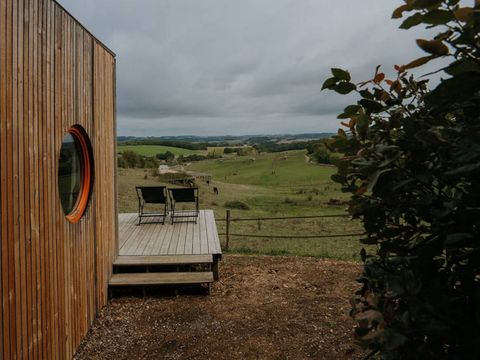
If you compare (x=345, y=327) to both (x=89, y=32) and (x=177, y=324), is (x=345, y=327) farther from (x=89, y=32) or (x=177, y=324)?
(x=89, y=32)

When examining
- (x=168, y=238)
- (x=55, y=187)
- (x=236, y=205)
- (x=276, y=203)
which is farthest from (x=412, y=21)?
(x=276, y=203)

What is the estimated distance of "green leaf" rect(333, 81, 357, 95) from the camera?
1099 millimetres

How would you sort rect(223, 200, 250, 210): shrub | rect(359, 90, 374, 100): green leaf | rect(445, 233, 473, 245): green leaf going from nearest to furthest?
rect(445, 233, 473, 245): green leaf
rect(359, 90, 374, 100): green leaf
rect(223, 200, 250, 210): shrub

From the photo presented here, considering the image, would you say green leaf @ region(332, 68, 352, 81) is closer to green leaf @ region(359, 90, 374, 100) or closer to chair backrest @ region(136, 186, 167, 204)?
green leaf @ region(359, 90, 374, 100)

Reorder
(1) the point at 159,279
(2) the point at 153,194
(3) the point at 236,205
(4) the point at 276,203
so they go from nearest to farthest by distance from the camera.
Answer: (1) the point at 159,279, (2) the point at 153,194, (3) the point at 236,205, (4) the point at 276,203

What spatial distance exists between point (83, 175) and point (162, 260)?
6.12 ft

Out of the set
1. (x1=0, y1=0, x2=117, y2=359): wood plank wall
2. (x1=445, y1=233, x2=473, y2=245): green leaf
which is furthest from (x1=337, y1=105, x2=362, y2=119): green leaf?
(x1=0, y1=0, x2=117, y2=359): wood plank wall

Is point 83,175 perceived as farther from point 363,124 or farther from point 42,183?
point 363,124

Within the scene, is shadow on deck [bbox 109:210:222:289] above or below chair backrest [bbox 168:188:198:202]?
below

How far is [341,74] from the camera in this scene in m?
1.08

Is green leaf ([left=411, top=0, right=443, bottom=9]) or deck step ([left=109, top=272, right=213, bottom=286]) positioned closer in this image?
green leaf ([left=411, top=0, right=443, bottom=9])

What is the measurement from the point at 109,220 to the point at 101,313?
1.19 m

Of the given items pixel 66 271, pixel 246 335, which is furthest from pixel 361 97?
pixel 246 335

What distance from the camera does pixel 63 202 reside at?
360 cm
